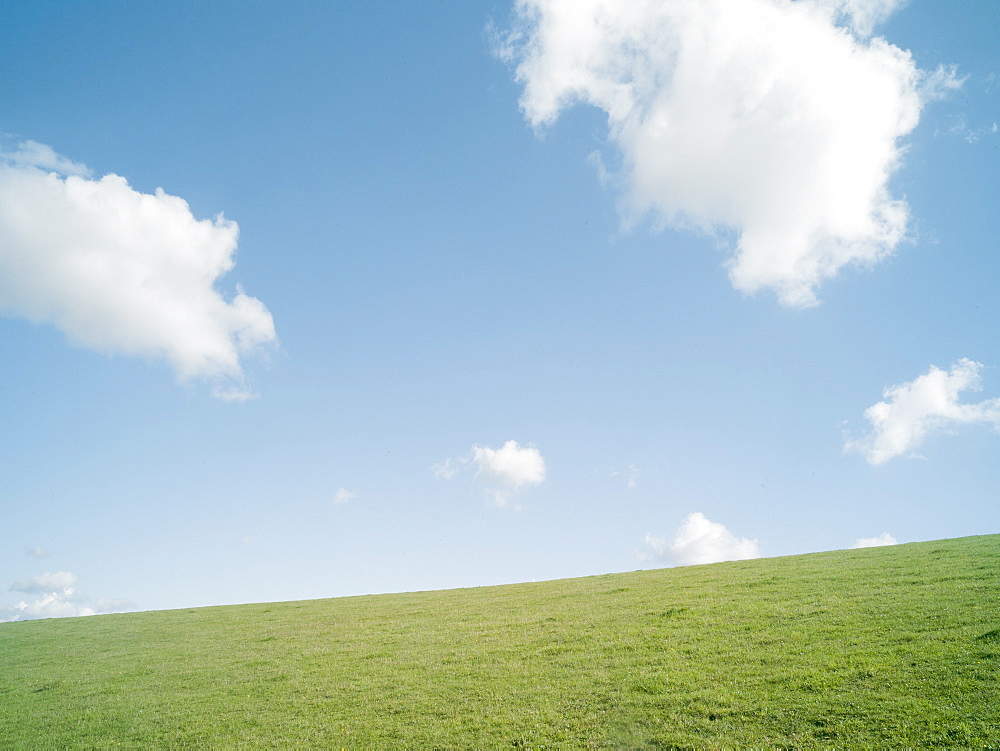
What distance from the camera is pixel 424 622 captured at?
3284 cm

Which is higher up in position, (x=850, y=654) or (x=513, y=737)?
(x=850, y=654)

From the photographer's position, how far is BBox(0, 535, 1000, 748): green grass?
15094 mm

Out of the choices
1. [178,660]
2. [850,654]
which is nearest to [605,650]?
[850,654]

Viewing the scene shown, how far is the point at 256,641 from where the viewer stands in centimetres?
3256

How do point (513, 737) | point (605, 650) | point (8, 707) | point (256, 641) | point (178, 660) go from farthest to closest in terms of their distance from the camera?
point (256, 641) → point (178, 660) → point (8, 707) → point (605, 650) → point (513, 737)

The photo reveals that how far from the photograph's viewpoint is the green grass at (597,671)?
1509 cm

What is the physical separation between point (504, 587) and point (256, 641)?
66.5 feet

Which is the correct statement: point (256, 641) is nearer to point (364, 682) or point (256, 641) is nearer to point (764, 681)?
point (364, 682)

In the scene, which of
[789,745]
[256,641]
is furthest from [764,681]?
[256,641]

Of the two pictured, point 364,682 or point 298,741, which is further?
point 364,682

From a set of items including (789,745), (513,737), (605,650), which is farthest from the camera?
(605,650)

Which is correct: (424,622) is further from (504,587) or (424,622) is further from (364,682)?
(504,587)

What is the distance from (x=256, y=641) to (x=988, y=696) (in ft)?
116

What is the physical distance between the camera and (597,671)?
20.2 metres
